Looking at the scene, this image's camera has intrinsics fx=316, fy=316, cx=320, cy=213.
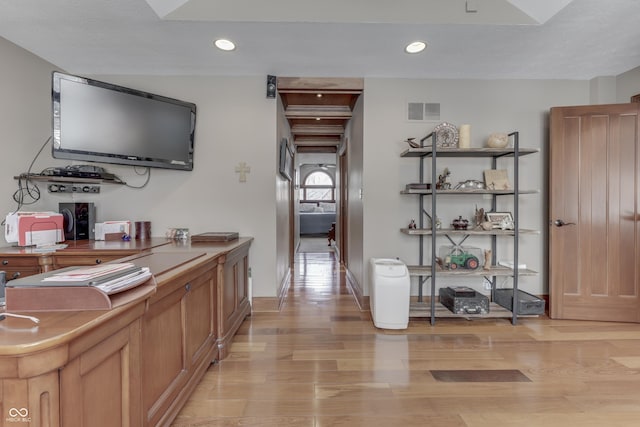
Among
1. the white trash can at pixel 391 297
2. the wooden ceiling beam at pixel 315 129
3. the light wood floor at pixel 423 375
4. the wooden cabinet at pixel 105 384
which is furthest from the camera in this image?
the wooden ceiling beam at pixel 315 129

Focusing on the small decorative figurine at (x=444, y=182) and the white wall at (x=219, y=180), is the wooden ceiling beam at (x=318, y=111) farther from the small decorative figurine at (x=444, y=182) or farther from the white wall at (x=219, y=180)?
the small decorative figurine at (x=444, y=182)

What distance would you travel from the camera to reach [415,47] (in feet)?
8.74

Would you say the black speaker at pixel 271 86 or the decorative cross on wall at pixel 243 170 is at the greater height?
the black speaker at pixel 271 86

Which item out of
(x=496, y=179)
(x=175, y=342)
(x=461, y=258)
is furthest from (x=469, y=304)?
(x=175, y=342)

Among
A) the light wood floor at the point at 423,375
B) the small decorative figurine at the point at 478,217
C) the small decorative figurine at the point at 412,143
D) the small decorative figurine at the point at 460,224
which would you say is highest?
the small decorative figurine at the point at 412,143

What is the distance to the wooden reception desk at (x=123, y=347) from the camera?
2.53 feet

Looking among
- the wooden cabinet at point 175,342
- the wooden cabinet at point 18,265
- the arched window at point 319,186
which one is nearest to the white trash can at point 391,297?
the wooden cabinet at point 175,342

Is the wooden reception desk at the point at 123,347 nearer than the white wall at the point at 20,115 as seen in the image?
Yes

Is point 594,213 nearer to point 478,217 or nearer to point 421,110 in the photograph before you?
point 478,217

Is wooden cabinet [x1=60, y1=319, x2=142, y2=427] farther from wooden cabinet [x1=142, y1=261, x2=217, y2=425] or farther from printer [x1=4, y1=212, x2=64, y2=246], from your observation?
printer [x1=4, y1=212, x2=64, y2=246]

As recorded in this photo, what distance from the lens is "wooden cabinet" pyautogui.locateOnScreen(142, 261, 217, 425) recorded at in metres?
1.36

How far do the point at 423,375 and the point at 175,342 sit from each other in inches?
61.0

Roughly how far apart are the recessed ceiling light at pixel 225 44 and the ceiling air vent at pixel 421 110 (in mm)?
1780

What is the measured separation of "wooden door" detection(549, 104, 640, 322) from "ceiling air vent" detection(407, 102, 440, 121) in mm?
1127
